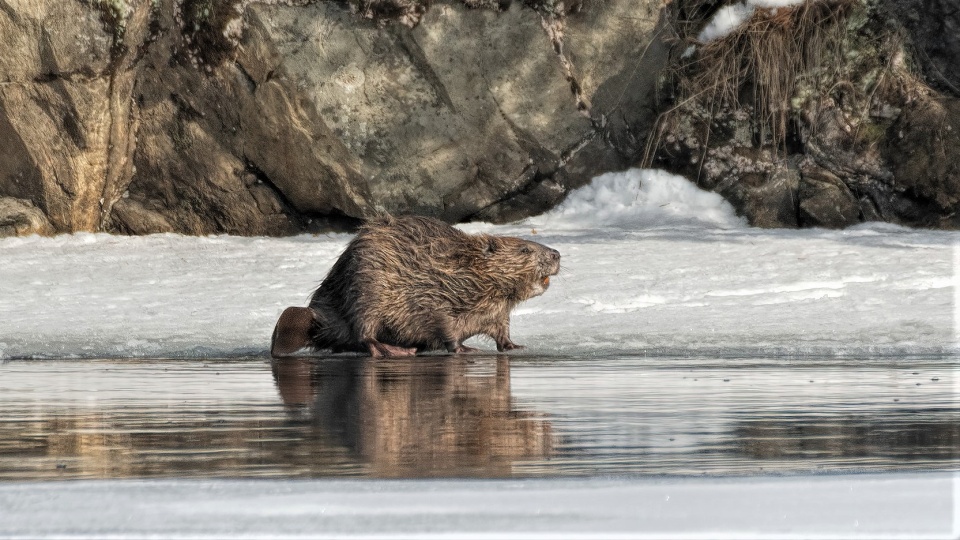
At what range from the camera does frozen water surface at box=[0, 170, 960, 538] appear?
7.38ft

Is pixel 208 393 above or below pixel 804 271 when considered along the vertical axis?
below

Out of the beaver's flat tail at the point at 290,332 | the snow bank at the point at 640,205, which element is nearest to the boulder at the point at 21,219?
the snow bank at the point at 640,205

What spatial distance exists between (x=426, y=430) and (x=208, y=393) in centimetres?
139

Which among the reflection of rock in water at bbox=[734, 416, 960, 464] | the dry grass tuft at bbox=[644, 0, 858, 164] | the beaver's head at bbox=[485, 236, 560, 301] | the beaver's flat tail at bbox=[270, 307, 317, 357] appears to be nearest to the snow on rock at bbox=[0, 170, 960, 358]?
the beaver's flat tail at bbox=[270, 307, 317, 357]

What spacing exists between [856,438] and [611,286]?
489 cm

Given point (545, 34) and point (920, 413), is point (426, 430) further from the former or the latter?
point (545, 34)

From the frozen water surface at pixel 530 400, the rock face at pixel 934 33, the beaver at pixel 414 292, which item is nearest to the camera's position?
the frozen water surface at pixel 530 400

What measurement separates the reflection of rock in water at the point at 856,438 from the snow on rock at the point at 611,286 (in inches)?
104

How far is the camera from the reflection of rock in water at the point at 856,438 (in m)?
2.96

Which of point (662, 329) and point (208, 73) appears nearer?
point (662, 329)

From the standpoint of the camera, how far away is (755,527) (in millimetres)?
2092

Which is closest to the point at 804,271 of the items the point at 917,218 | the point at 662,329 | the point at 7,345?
the point at 662,329

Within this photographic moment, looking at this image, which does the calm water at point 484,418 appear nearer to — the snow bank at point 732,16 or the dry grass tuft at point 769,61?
the dry grass tuft at point 769,61

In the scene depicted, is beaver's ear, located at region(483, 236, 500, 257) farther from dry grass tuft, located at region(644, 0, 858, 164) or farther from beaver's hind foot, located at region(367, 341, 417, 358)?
dry grass tuft, located at region(644, 0, 858, 164)
